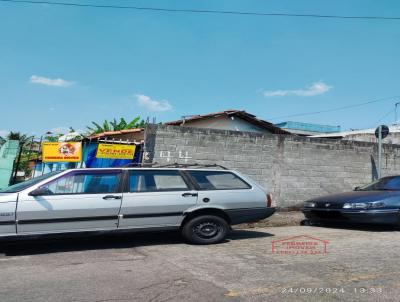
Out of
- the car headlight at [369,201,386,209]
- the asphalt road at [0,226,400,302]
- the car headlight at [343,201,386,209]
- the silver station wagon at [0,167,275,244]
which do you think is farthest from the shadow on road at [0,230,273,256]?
the car headlight at [369,201,386,209]

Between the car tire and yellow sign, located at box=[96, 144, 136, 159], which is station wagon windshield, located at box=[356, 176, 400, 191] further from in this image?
yellow sign, located at box=[96, 144, 136, 159]

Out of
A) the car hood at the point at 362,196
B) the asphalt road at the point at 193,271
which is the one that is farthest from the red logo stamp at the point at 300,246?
the car hood at the point at 362,196

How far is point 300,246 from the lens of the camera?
7.35m

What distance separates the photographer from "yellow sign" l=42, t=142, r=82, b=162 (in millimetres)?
10719

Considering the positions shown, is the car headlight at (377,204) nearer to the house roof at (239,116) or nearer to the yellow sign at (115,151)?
the yellow sign at (115,151)

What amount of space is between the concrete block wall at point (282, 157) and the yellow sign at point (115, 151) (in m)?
0.44

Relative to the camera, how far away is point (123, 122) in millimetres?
24438

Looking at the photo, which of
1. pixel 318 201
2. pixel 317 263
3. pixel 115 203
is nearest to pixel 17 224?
pixel 115 203

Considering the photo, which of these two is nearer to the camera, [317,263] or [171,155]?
[317,263]

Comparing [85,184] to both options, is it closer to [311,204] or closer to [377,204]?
[311,204]

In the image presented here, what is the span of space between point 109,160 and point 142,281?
20.6 ft

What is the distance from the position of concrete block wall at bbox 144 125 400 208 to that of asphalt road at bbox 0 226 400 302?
361 centimetres

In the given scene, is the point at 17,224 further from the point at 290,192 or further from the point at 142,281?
the point at 290,192

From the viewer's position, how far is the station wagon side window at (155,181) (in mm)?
7387
